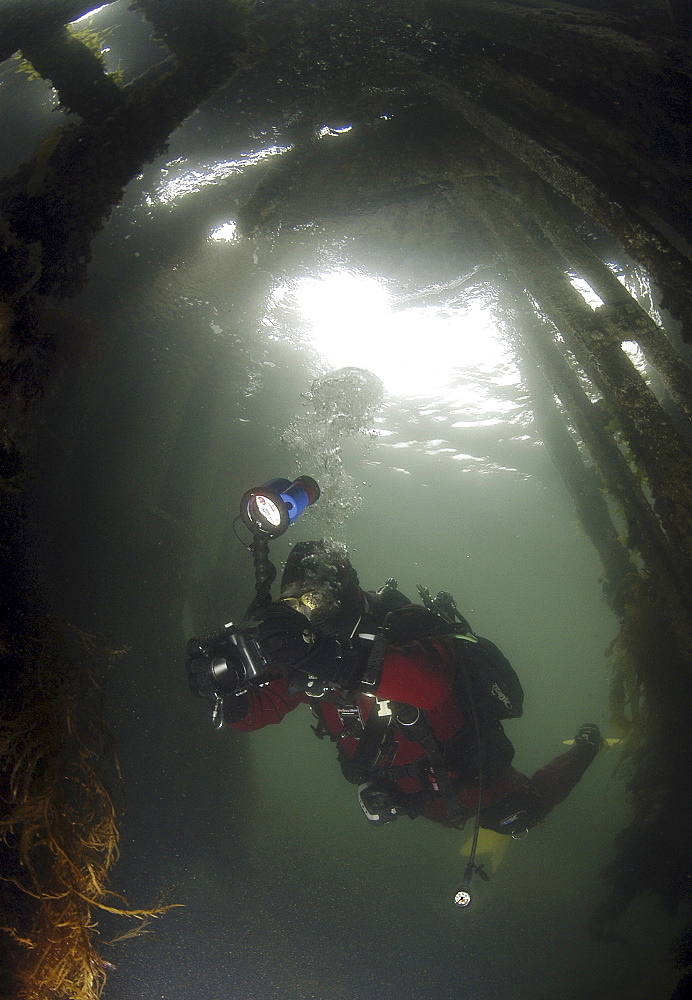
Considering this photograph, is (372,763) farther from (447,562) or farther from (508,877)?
(447,562)

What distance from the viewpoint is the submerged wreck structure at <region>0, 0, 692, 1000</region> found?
2.62 m

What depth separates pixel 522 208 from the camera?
14.3 ft

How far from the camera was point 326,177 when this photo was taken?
4.41 m

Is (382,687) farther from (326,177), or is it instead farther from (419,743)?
(326,177)

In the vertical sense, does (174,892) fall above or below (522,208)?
below

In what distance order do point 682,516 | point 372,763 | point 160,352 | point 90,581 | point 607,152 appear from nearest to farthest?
point 607,152 → point 682,516 → point 372,763 → point 90,581 → point 160,352

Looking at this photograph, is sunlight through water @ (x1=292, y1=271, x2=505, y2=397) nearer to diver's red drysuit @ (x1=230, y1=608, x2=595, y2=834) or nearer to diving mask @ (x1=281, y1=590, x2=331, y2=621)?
diving mask @ (x1=281, y1=590, x2=331, y2=621)

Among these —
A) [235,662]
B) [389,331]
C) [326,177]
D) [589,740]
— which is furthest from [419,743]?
[389,331]

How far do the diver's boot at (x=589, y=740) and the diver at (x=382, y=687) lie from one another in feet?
6.84

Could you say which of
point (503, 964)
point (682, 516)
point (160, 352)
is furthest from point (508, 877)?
point (160, 352)

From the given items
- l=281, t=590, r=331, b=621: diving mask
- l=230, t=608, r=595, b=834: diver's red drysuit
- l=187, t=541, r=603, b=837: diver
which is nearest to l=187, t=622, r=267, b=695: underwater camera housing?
l=187, t=541, r=603, b=837: diver

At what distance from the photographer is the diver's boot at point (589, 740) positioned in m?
6.39

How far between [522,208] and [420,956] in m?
12.3

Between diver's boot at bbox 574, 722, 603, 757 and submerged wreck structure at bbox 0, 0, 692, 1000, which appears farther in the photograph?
diver's boot at bbox 574, 722, 603, 757
